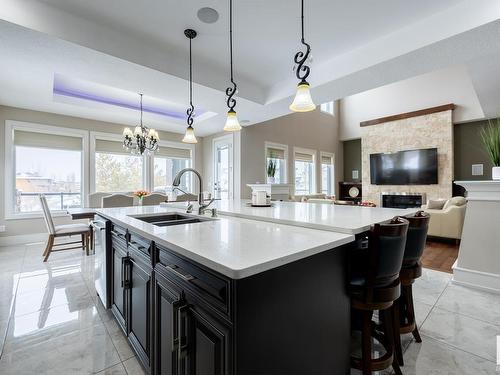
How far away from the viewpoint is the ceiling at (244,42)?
227 centimetres

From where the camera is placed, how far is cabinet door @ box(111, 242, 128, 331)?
166 cm

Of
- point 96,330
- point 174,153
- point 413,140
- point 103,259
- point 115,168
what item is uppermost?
point 413,140

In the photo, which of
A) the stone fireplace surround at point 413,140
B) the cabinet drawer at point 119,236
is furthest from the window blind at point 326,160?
the cabinet drawer at point 119,236

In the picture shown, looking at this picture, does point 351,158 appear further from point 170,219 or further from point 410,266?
point 170,219

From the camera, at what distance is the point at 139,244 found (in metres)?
1.44

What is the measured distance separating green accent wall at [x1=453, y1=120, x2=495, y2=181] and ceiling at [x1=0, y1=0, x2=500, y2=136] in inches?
142

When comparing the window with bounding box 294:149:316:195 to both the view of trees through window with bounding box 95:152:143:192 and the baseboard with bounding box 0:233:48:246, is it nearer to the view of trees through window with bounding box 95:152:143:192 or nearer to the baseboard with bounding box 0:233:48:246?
the view of trees through window with bounding box 95:152:143:192

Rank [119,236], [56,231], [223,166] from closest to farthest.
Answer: [119,236] → [56,231] → [223,166]

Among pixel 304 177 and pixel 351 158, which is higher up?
pixel 351 158

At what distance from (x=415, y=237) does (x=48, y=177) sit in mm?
6177

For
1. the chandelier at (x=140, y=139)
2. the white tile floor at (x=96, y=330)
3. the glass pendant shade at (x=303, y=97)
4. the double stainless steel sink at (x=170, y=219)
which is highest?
the chandelier at (x=140, y=139)

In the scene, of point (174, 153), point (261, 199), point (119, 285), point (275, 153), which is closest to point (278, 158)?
point (275, 153)

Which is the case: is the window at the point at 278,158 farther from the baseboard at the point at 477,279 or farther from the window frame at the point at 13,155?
the window frame at the point at 13,155

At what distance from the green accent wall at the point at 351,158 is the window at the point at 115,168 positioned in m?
7.46
